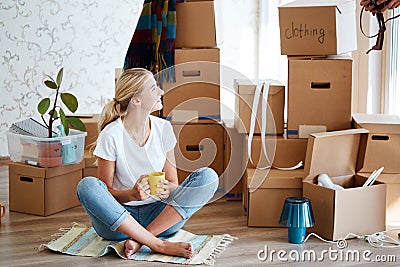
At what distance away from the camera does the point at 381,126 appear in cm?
302

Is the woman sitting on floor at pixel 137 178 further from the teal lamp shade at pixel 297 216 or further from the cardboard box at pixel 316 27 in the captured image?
the cardboard box at pixel 316 27

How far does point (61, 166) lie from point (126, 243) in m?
0.78

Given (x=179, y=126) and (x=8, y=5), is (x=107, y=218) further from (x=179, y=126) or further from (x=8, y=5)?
(x=8, y=5)

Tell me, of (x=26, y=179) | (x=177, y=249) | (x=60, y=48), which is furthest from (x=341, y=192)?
(x=60, y=48)

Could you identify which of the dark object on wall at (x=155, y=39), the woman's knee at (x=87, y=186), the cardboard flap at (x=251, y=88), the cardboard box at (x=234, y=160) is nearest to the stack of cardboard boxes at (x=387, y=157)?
the cardboard flap at (x=251, y=88)

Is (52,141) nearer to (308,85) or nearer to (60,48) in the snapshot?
(308,85)

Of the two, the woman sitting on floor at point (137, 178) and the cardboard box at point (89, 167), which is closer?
the woman sitting on floor at point (137, 178)

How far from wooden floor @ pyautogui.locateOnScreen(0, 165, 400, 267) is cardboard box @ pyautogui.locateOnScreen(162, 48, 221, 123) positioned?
0.45 meters

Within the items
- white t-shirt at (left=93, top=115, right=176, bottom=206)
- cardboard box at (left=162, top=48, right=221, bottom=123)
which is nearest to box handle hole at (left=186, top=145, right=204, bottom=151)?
cardboard box at (left=162, top=48, right=221, bottom=123)

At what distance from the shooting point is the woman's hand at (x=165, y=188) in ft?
8.38

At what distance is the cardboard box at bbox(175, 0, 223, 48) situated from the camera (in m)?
3.43

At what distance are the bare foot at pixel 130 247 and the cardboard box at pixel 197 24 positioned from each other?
1.20m

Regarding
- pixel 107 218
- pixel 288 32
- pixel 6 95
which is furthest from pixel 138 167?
A: pixel 6 95

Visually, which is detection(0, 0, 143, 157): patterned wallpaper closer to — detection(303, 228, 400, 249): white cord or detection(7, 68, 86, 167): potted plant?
detection(7, 68, 86, 167): potted plant
